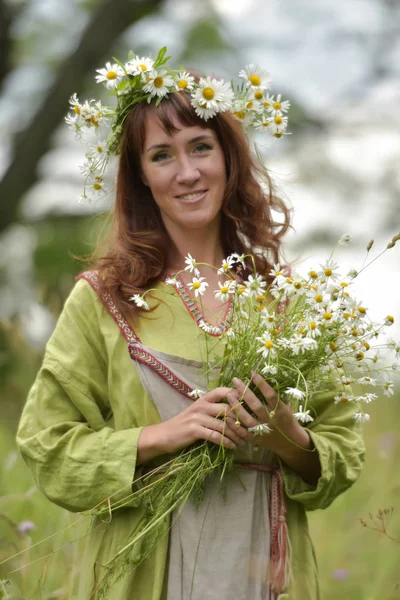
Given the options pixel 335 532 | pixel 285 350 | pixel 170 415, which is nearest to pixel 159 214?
pixel 170 415

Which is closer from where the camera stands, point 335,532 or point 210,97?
point 210,97

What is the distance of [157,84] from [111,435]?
35.3 inches

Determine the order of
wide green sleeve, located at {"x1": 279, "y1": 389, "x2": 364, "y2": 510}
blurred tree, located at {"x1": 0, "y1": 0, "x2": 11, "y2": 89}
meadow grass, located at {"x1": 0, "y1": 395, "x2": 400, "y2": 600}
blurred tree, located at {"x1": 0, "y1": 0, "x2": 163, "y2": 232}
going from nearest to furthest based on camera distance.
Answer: wide green sleeve, located at {"x1": 279, "y1": 389, "x2": 364, "y2": 510} → meadow grass, located at {"x1": 0, "y1": 395, "x2": 400, "y2": 600} → blurred tree, located at {"x1": 0, "y1": 0, "x2": 163, "y2": 232} → blurred tree, located at {"x1": 0, "y1": 0, "x2": 11, "y2": 89}

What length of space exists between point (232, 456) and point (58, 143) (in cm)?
622

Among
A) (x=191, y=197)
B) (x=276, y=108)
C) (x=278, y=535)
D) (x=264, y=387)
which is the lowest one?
(x=278, y=535)

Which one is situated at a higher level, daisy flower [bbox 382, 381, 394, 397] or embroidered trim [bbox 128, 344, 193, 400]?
embroidered trim [bbox 128, 344, 193, 400]

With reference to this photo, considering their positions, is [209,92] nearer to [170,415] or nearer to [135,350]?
[135,350]

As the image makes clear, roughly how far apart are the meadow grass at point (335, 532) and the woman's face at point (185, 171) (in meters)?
1.16

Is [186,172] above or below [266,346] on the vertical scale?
above

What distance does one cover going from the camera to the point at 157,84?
2.29m

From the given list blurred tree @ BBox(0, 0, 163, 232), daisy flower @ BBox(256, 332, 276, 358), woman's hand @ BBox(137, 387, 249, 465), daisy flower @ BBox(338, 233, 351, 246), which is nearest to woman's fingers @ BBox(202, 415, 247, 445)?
woman's hand @ BBox(137, 387, 249, 465)

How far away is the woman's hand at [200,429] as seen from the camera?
2029 mm

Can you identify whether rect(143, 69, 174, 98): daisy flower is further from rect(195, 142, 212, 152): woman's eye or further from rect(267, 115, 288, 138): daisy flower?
rect(267, 115, 288, 138): daisy flower

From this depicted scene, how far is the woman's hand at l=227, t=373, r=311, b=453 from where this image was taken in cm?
199
